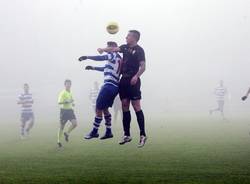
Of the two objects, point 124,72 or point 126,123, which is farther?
point 126,123

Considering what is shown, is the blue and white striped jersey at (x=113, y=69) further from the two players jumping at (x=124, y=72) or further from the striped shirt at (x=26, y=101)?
the striped shirt at (x=26, y=101)

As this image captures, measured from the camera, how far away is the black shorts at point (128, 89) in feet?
28.2

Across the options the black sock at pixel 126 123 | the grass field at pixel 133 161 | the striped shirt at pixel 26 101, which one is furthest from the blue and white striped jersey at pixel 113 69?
the striped shirt at pixel 26 101

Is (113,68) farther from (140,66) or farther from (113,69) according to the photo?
(140,66)

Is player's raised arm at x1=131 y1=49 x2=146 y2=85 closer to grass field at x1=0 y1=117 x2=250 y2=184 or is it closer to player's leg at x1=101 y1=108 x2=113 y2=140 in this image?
player's leg at x1=101 y1=108 x2=113 y2=140

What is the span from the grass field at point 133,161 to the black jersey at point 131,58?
4.86m

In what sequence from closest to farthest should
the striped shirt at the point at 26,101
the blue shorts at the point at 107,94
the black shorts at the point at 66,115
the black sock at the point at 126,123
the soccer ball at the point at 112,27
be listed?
the soccer ball at the point at 112,27 → the blue shorts at the point at 107,94 → the black sock at the point at 126,123 → the black shorts at the point at 66,115 → the striped shirt at the point at 26,101

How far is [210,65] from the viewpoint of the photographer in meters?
116

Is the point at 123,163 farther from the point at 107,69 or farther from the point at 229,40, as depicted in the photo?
the point at 229,40

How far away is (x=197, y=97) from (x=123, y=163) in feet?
197

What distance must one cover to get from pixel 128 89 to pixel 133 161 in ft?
25.7

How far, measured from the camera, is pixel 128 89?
8.61 meters

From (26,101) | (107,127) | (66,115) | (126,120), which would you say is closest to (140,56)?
(126,120)

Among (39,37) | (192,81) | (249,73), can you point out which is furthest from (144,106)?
(39,37)
